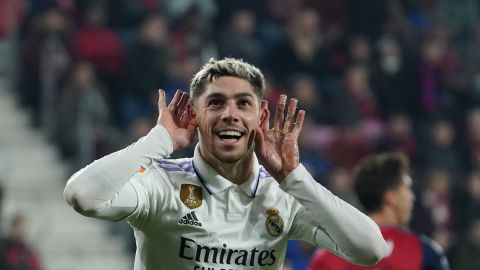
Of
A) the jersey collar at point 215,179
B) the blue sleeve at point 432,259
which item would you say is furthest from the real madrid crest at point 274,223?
the blue sleeve at point 432,259

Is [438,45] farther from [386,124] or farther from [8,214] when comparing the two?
[8,214]

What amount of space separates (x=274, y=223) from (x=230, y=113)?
17.7 inches

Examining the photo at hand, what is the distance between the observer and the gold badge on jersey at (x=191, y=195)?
3814 mm

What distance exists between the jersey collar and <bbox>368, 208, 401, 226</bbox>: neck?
62.3 inches

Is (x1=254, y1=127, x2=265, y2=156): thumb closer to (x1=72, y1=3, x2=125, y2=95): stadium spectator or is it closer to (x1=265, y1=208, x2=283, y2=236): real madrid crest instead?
(x1=265, y1=208, x2=283, y2=236): real madrid crest

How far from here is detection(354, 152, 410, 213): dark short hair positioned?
5.40 meters

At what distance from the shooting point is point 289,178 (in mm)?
3746

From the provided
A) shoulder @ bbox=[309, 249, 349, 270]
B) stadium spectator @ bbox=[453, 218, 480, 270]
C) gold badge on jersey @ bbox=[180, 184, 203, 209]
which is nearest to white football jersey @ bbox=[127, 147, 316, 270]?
gold badge on jersey @ bbox=[180, 184, 203, 209]

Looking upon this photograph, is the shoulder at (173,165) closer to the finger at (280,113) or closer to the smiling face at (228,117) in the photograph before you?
the smiling face at (228,117)

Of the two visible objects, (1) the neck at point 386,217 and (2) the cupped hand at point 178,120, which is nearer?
(2) the cupped hand at point 178,120

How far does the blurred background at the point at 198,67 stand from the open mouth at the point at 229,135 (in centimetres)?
485

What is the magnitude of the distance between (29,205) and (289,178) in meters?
6.78

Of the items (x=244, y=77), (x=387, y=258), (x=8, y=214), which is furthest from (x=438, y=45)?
(x=244, y=77)

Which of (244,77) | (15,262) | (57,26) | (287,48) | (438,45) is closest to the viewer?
(244,77)
